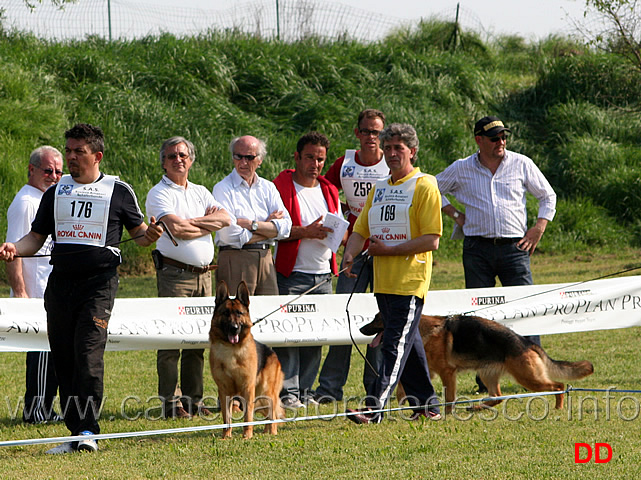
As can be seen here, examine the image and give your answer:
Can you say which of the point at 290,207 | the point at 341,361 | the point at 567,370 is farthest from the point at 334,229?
the point at 567,370

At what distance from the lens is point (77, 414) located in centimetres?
502

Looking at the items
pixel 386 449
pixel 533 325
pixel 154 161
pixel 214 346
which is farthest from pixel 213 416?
pixel 154 161

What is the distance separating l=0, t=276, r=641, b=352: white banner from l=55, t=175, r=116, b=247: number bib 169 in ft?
4.29

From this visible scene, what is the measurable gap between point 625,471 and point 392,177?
2322 mm

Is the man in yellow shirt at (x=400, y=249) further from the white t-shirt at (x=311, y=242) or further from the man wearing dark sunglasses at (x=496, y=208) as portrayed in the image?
the man wearing dark sunglasses at (x=496, y=208)

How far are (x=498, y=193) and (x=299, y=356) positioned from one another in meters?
2.17

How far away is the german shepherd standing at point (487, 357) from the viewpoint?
Answer: 19.7ft

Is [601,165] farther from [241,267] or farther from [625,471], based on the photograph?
[625,471]

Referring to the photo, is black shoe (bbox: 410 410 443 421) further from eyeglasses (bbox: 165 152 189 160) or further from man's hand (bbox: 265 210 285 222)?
eyeglasses (bbox: 165 152 189 160)

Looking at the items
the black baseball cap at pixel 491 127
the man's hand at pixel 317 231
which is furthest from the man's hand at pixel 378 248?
the black baseball cap at pixel 491 127

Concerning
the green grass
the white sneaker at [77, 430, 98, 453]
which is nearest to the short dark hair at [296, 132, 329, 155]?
the white sneaker at [77, 430, 98, 453]

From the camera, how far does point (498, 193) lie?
6938mm

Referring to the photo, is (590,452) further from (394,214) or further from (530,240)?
(530,240)

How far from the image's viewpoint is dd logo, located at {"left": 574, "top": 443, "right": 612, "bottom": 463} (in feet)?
14.5
